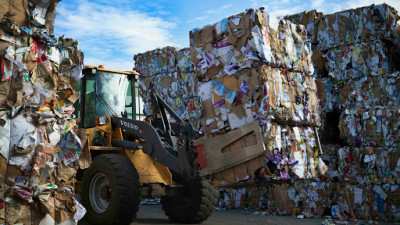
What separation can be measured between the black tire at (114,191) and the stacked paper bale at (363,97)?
3.77m

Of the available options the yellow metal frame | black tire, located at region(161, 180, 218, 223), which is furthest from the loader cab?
black tire, located at region(161, 180, 218, 223)

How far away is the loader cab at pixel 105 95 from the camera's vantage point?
659 cm

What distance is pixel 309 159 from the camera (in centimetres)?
546

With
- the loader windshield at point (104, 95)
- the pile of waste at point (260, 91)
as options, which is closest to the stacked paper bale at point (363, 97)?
the pile of waste at point (260, 91)

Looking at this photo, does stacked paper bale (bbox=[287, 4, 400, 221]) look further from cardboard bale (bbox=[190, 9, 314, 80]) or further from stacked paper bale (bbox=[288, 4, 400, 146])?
cardboard bale (bbox=[190, 9, 314, 80])

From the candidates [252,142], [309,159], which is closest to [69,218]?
[252,142]

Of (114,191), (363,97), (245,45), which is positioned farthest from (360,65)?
(114,191)

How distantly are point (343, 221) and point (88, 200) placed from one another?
3942 mm

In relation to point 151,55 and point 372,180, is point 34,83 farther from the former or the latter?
point 151,55

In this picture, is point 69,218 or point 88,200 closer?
point 69,218

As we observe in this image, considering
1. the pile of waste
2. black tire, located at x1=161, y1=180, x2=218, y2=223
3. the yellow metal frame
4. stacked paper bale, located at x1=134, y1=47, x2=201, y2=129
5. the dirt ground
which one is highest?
stacked paper bale, located at x1=134, y1=47, x2=201, y2=129

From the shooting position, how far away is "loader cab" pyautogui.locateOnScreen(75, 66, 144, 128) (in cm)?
659

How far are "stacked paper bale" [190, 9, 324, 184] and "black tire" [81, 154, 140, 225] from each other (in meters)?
1.19

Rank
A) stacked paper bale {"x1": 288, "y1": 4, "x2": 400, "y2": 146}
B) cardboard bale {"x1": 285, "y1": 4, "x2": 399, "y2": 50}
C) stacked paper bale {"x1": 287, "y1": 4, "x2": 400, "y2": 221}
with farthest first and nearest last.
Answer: cardboard bale {"x1": 285, "y1": 4, "x2": 399, "y2": 50} → stacked paper bale {"x1": 288, "y1": 4, "x2": 400, "y2": 146} → stacked paper bale {"x1": 287, "y1": 4, "x2": 400, "y2": 221}
